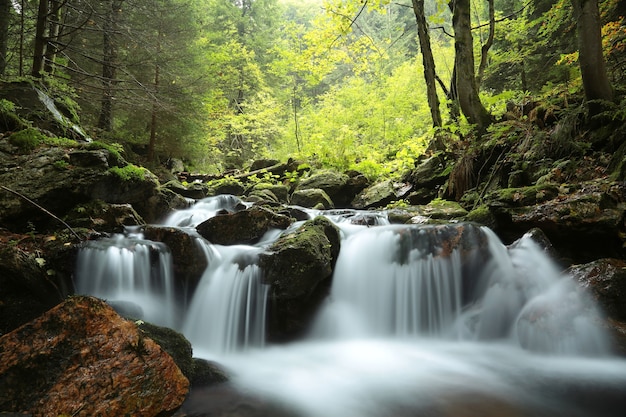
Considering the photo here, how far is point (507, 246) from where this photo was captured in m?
5.38

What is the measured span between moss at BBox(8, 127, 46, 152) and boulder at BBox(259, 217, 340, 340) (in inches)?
177

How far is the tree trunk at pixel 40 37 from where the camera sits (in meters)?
6.37

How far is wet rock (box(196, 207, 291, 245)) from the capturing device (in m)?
6.46

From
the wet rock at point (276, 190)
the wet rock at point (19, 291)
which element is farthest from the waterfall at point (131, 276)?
the wet rock at point (276, 190)

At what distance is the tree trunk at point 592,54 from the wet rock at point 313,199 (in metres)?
6.94

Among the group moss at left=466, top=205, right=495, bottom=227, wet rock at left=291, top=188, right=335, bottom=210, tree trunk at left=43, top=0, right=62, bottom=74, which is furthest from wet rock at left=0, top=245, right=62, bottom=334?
wet rock at left=291, top=188, right=335, bottom=210

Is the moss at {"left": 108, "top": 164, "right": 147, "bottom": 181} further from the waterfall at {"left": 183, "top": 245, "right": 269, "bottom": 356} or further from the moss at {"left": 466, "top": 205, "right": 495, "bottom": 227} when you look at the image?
the moss at {"left": 466, "top": 205, "right": 495, "bottom": 227}

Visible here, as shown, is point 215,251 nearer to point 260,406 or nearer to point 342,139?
point 260,406

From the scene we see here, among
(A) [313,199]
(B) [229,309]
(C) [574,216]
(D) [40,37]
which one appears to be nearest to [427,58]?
(A) [313,199]

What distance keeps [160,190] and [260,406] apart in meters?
6.90

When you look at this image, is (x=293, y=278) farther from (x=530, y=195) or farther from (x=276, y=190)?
(x=276, y=190)


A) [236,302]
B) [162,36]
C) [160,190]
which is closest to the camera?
[236,302]

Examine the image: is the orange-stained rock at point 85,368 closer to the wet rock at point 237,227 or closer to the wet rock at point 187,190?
the wet rock at point 237,227

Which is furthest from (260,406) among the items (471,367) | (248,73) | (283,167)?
(248,73)
